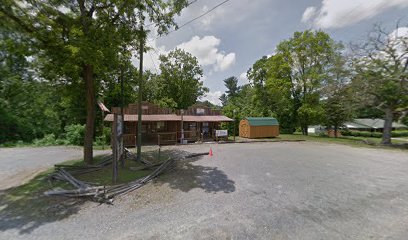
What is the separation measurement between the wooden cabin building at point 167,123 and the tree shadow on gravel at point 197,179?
8104 mm

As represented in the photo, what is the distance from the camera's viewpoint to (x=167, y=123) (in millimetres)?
19875

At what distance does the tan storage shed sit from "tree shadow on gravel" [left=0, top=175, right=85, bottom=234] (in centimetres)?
1901

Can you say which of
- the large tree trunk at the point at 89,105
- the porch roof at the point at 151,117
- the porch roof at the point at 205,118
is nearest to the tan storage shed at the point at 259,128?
the porch roof at the point at 205,118

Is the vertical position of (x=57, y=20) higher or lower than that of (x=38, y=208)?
higher

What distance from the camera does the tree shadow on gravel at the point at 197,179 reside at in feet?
21.5

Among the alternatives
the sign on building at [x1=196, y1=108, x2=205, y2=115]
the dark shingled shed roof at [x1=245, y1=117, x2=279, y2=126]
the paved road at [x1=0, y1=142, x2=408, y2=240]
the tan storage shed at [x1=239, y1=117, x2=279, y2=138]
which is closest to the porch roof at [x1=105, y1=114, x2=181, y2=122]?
the sign on building at [x1=196, y1=108, x2=205, y2=115]

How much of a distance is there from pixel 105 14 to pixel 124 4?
1.39 metres

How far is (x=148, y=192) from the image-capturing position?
6270 millimetres

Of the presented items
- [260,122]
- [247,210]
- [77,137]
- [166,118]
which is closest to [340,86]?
[260,122]

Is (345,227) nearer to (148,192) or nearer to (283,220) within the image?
(283,220)

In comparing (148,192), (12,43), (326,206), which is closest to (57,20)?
(12,43)

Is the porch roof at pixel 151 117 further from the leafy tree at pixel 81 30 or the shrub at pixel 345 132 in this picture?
the shrub at pixel 345 132

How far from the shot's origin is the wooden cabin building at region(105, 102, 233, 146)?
17314 mm

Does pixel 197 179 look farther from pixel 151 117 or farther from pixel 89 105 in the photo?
pixel 151 117
